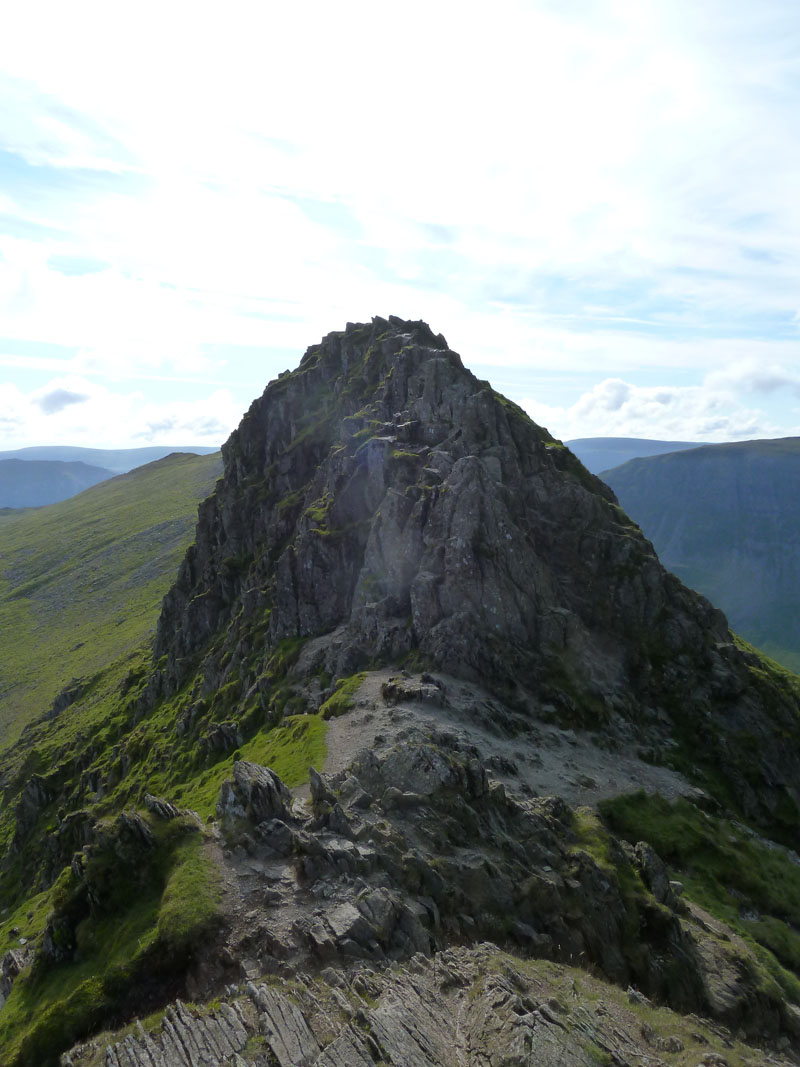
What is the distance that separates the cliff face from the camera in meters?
80.2

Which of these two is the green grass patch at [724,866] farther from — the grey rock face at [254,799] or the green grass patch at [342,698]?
the grey rock face at [254,799]

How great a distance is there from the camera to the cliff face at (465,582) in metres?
80.2

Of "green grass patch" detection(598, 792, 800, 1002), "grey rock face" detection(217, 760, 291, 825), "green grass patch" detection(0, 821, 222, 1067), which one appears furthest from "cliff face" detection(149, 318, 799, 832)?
"green grass patch" detection(0, 821, 222, 1067)

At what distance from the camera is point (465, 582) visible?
8094 centimetres

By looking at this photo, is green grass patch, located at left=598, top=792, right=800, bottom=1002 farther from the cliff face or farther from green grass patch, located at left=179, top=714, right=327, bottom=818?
green grass patch, located at left=179, top=714, right=327, bottom=818

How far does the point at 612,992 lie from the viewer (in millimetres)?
38188

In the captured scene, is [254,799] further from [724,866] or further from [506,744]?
[724,866]

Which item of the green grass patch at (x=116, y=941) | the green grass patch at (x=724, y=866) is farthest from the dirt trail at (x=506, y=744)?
the green grass patch at (x=116, y=941)

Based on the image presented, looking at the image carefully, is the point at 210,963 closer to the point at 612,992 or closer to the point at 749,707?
the point at 612,992

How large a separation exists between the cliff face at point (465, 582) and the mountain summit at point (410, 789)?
48cm

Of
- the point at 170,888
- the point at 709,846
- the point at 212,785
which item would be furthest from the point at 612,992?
the point at 212,785

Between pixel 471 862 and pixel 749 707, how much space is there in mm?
57907

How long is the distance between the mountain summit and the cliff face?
476 mm

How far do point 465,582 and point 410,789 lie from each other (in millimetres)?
34482
